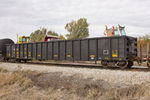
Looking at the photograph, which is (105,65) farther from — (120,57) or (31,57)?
(31,57)

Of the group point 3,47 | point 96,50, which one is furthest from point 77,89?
point 3,47

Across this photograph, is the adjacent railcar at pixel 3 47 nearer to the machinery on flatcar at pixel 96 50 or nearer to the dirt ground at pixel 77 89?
the machinery on flatcar at pixel 96 50

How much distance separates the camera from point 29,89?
24.5 feet

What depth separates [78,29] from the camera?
4756cm

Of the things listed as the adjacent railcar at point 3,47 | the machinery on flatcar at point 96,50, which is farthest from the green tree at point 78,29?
the machinery on flatcar at point 96,50

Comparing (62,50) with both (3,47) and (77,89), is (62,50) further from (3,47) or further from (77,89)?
(3,47)

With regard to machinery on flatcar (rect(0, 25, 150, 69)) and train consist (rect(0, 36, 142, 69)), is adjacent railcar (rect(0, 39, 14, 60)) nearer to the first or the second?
machinery on flatcar (rect(0, 25, 150, 69))

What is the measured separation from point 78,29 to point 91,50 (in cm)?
3385

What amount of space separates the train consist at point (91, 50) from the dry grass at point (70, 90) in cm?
508

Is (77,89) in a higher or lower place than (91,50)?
lower

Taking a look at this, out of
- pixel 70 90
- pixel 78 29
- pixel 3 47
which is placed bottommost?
pixel 70 90

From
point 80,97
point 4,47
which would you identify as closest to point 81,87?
point 80,97

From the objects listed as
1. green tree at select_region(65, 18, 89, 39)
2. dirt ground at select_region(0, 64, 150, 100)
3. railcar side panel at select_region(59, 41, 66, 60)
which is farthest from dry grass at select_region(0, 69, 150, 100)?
green tree at select_region(65, 18, 89, 39)

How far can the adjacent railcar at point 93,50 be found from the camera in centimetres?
1260
